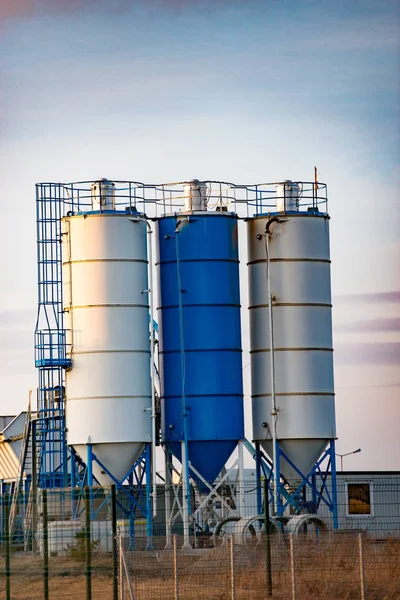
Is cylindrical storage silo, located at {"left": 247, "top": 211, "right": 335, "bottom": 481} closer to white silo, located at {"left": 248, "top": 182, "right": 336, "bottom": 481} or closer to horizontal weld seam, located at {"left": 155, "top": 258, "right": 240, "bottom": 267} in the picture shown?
white silo, located at {"left": 248, "top": 182, "right": 336, "bottom": 481}

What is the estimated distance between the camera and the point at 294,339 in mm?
40125

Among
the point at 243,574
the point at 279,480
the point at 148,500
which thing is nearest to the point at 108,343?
the point at 148,500

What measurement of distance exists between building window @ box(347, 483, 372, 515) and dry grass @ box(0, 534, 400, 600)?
495 inches

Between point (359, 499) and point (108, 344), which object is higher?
point (108, 344)

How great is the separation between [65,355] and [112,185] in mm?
5469

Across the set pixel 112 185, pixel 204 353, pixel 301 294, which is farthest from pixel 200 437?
pixel 112 185

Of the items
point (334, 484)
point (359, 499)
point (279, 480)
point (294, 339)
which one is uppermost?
point (294, 339)

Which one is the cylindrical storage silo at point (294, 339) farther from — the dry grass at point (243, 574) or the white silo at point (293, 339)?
the dry grass at point (243, 574)

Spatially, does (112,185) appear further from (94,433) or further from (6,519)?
(6,519)

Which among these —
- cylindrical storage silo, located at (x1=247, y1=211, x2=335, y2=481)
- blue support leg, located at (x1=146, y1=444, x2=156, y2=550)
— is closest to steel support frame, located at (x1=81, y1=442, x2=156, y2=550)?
blue support leg, located at (x1=146, y1=444, x2=156, y2=550)

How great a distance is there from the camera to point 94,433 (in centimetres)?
3859

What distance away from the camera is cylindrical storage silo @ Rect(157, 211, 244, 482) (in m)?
39.6

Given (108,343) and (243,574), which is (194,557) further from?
(108,343)

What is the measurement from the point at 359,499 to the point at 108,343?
12.7 m
